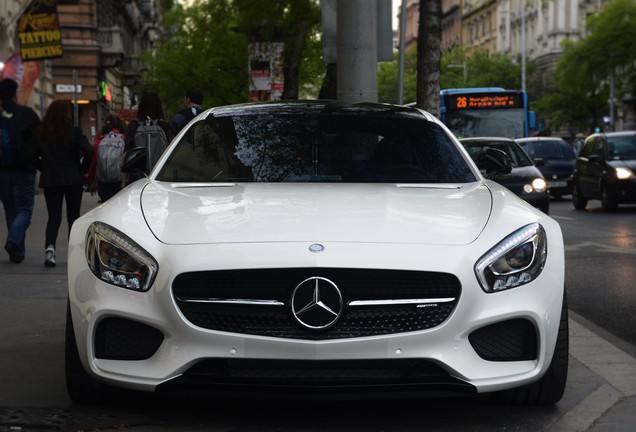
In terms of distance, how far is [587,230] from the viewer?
20.1 metres

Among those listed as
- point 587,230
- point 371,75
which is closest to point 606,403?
point 371,75

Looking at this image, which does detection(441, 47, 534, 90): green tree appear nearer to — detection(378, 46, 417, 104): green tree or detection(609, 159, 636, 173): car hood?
detection(378, 46, 417, 104): green tree

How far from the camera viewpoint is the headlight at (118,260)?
17.9ft

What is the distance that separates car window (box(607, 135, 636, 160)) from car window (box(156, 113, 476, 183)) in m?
19.9

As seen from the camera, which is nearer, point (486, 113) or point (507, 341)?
point (507, 341)

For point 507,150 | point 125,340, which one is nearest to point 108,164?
point 125,340

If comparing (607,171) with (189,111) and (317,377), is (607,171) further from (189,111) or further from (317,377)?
(317,377)

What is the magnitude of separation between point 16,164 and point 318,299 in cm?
889

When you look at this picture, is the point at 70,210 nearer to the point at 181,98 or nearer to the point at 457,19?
the point at 181,98

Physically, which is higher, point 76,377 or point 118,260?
point 118,260

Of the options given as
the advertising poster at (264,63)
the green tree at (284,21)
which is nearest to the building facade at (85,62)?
the advertising poster at (264,63)

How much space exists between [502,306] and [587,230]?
15.0 m

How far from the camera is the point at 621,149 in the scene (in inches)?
1046

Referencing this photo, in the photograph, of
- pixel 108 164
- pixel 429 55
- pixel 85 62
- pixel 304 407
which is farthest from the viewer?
pixel 85 62
